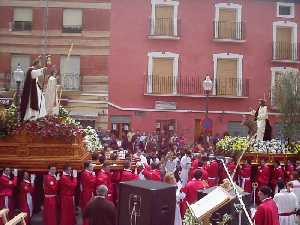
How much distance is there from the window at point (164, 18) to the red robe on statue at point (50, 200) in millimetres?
18502

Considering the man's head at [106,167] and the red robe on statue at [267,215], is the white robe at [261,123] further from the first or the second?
the red robe on statue at [267,215]

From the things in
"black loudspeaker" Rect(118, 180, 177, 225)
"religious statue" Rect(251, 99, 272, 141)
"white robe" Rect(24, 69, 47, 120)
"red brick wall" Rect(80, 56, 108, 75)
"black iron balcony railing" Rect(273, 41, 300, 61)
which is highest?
"black iron balcony railing" Rect(273, 41, 300, 61)

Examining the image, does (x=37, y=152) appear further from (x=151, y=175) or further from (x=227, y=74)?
(x=227, y=74)

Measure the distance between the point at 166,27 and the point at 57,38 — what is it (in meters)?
6.01

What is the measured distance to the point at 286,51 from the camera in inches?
1257

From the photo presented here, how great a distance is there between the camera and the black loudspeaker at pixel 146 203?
7.61 m

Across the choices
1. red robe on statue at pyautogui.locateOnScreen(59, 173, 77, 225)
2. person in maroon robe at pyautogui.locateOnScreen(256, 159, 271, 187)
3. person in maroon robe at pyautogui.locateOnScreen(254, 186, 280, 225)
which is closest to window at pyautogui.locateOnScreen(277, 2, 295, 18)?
person in maroon robe at pyautogui.locateOnScreen(256, 159, 271, 187)

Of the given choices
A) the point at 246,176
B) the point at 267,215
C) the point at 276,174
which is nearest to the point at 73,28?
the point at 246,176

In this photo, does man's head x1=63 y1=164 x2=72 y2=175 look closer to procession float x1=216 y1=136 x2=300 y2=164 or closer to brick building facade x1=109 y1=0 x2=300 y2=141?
procession float x1=216 y1=136 x2=300 y2=164

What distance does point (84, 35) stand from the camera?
99.3 ft

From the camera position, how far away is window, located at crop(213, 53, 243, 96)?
31312mm

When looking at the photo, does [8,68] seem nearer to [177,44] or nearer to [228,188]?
[177,44]

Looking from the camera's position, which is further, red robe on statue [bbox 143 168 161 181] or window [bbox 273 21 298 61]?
window [bbox 273 21 298 61]

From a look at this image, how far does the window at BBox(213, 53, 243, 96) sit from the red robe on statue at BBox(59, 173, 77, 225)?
730 inches
